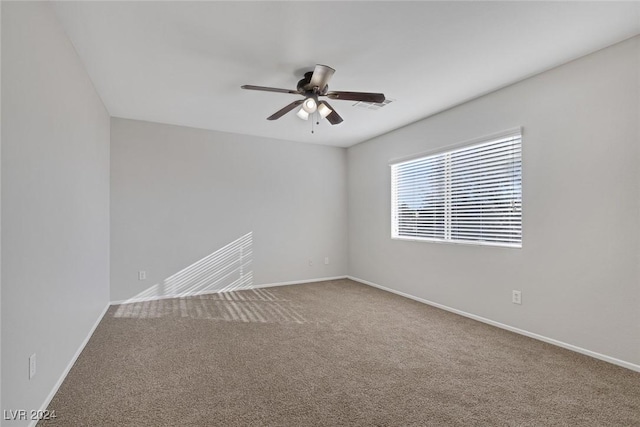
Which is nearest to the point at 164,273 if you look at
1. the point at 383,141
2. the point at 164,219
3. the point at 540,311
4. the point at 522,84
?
the point at 164,219

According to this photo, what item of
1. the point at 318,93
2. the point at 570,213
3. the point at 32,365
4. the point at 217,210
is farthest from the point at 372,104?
the point at 32,365

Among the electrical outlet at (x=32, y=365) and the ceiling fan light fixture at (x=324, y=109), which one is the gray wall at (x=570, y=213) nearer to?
the ceiling fan light fixture at (x=324, y=109)

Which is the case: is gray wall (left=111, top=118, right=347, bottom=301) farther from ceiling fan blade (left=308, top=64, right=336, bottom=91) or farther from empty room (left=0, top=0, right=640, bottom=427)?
ceiling fan blade (left=308, top=64, right=336, bottom=91)

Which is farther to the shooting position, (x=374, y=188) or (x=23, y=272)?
(x=374, y=188)

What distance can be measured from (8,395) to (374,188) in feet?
15.4

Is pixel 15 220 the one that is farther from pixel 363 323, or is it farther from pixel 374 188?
pixel 374 188

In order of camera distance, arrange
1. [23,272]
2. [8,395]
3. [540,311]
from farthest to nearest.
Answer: [540,311] → [23,272] → [8,395]

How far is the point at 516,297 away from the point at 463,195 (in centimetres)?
126

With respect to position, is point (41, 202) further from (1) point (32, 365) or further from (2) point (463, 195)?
(2) point (463, 195)

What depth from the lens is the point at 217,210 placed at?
192 inches

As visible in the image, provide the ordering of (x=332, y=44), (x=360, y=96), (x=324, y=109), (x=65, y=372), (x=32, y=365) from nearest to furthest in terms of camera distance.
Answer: (x=32, y=365)
(x=65, y=372)
(x=332, y=44)
(x=360, y=96)
(x=324, y=109)

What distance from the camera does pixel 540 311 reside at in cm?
296

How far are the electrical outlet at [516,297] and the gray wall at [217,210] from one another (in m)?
3.18

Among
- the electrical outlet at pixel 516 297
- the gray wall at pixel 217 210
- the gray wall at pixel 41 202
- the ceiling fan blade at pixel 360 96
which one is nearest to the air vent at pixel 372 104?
the ceiling fan blade at pixel 360 96
